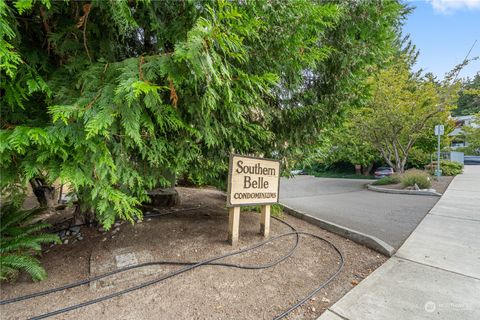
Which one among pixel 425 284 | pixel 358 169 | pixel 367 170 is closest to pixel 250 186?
pixel 425 284

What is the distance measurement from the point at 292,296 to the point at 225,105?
1951 mm

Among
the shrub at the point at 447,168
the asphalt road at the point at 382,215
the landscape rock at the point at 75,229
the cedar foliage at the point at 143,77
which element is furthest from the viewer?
the shrub at the point at 447,168

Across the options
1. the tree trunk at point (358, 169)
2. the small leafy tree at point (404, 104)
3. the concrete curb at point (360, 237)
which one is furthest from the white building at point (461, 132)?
the concrete curb at point (360, 237)

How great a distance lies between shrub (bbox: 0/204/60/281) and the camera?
2.11 metres

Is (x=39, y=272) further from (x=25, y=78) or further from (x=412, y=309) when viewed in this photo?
(x=412, y=309)

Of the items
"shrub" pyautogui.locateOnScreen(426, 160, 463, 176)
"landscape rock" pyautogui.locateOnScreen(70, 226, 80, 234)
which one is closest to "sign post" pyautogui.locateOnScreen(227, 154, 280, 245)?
"landscape rock" pyautogui.locateOnScreen(70, 226, 80, 234)

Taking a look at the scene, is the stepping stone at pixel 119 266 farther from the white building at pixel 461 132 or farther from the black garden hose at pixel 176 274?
the white building at pixel 461 132

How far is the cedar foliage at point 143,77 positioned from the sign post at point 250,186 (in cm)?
32

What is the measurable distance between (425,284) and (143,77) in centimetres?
331

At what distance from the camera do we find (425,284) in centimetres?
229

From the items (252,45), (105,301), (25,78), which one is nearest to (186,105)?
(252,45)

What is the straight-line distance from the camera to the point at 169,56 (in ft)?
5.40

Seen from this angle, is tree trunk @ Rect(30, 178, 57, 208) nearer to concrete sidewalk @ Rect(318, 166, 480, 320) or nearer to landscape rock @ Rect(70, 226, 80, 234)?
landscape rock @ Rect(70, 226, 80, 234)

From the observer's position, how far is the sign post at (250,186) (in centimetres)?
281
